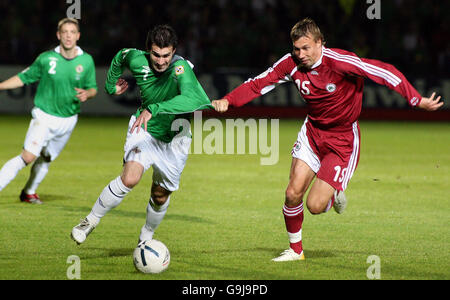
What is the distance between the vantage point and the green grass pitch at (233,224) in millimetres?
6215

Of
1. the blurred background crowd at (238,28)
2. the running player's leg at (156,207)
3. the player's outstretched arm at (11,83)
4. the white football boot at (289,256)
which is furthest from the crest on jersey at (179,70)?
the blurred background crowd at (238,28)

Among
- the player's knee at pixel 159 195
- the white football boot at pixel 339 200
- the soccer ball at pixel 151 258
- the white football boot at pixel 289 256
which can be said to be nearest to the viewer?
Answer: the soccer ball at pixel 151 258

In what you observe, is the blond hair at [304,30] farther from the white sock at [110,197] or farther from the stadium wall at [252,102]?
the stadium wall at [252,102]

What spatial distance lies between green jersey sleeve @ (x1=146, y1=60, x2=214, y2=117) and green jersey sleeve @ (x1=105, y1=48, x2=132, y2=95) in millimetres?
616

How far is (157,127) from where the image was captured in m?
6.76

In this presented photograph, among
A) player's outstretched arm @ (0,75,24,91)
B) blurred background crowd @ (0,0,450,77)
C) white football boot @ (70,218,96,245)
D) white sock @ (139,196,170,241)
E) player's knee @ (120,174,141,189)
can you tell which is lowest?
white football boot @ (70,218,96,245)

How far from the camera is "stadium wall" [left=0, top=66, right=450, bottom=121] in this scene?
19828 mm

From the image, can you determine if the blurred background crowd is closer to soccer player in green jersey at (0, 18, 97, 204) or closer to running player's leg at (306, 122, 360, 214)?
soccer player in green jersey at (0, 18, 97, 204)

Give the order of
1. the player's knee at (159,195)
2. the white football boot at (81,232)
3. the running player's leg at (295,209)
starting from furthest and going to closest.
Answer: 1. the player's knee at (159,195)
2. the running player's leg at (295,209)
3. the white football boot at (81,232)

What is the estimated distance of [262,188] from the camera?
10.7 metres

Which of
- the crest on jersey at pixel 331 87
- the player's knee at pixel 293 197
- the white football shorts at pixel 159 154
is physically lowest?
the player's knee at pixel 293 197

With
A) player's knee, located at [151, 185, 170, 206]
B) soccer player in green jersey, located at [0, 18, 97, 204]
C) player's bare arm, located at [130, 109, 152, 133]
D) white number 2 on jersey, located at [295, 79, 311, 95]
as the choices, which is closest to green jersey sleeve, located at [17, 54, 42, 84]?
soccer player in green jersey, located at [0, 18, 97, 204]

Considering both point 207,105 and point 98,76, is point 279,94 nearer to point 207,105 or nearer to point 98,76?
point 98,76
